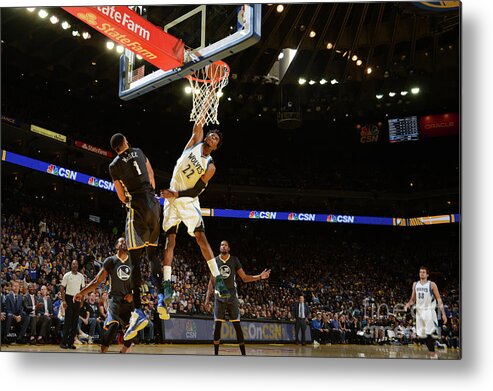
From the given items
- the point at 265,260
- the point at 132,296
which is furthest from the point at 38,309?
the point at 265,260

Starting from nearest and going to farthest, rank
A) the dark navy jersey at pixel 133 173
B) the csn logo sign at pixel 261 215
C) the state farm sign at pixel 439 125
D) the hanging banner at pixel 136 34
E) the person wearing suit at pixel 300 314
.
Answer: the state farm sign at pixel 439 125
the hanging banner at pixel 136 34
the dark navy jersey at pixel 133 173
the person wearing suit at pixel 300 314
the csn logo sign at pixel 261 215

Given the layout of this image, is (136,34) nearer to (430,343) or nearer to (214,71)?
(214,71)

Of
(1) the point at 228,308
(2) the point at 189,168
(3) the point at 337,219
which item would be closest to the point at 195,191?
(2) the point at 189,168

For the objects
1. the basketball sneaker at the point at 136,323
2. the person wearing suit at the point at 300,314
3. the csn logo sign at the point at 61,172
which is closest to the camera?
the basketball sneaker at the point at 136,323

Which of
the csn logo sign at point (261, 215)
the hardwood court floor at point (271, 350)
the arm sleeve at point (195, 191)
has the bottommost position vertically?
the hardwood court floor at point (271, 350)

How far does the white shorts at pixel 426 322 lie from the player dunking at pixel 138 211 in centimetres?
312

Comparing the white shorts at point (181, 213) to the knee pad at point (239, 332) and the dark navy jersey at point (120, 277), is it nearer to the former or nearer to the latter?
the dark navy jersey at point (120, 277)

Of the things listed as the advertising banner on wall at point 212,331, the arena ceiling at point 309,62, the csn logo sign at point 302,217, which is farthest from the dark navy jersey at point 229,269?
the arena ceiling at point 309,62

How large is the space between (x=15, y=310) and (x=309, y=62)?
491cm

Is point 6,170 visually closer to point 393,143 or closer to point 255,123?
point 255,123

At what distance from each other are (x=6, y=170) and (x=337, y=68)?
15.3 ft

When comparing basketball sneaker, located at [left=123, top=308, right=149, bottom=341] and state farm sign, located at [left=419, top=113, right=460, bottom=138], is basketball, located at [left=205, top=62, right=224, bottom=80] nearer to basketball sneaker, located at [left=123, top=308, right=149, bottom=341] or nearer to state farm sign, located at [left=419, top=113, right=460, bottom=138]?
state farm sign, located at [left=419, top=113, right=460, bottom=138]

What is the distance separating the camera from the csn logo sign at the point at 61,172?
1027cm

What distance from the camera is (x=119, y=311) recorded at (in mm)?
7062
